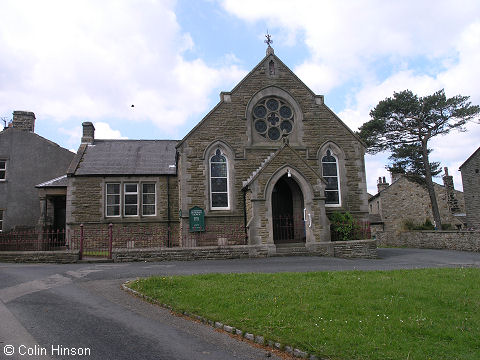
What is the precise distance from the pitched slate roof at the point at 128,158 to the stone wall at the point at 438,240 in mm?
17776

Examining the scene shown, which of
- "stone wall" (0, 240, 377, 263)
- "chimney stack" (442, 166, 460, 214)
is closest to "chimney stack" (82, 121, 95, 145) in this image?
"stone wall" (0, 240, 377, 263)

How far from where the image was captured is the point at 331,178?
70.2ft

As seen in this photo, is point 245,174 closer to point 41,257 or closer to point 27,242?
point 41,257

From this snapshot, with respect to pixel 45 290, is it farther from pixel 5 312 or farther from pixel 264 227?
pixel 264 227

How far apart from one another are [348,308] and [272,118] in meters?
15.8

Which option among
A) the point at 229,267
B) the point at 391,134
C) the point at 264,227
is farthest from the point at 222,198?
the point at 391,134

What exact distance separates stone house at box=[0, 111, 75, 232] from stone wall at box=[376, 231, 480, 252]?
2504cm

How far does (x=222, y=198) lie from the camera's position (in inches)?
803

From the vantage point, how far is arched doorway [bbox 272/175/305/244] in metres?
19.7

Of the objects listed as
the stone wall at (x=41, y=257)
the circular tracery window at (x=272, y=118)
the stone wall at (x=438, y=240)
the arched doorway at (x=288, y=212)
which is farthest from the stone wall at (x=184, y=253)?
the stone wall at (x=438, y=240)

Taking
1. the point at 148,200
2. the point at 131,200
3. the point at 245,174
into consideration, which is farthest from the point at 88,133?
the point at 245,174

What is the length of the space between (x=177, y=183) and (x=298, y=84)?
9.28 metres

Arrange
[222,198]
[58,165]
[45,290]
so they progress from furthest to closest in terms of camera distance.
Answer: [58,165] → [222,198] → [45,290]

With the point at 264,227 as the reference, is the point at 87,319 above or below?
below
